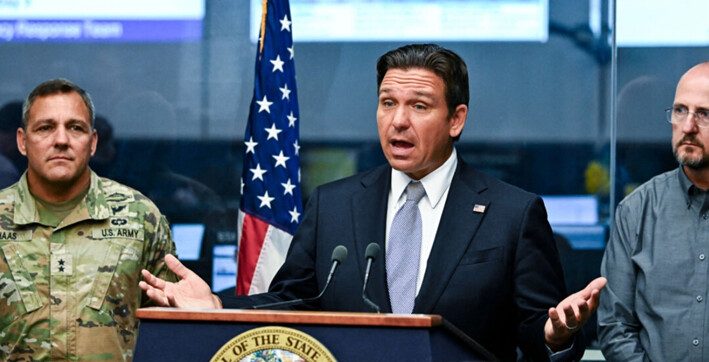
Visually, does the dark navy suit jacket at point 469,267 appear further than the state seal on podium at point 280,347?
Yes

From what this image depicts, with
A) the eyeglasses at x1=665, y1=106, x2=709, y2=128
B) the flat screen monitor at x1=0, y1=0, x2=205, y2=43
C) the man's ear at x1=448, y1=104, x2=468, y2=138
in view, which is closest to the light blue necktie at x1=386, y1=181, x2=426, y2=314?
the man's ear at x1=448, y1=104, x2=468, y2=138

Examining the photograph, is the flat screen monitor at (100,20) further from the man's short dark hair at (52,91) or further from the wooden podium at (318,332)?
the wooden podium at (318,332)

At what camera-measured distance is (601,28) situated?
6.30 m

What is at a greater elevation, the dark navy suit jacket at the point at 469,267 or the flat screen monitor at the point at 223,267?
the dark navy suit jacket at the point at 469,267

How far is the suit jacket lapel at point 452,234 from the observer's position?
12.5 ft

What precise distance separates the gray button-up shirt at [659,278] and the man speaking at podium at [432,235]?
1.74ft

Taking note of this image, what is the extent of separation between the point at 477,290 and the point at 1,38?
3.85 m

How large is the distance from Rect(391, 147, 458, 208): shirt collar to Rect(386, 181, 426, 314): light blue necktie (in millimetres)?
27

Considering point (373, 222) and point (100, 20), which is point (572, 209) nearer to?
A: point (373, 222)

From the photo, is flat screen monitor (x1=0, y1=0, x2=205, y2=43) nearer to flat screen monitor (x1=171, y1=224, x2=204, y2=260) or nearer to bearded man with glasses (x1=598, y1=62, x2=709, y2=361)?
flat screen monitor (x1=171, y1=224, x2=204, y2=260)

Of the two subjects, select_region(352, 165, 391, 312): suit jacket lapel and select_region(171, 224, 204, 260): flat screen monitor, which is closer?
select_region(352, 165, 391, 312): suit jacket lapel

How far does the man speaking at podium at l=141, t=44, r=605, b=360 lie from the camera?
382 cm

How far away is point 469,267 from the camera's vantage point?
12.6 ft

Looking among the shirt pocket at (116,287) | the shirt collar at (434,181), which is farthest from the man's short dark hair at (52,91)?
the shirt collar at (434,181)
